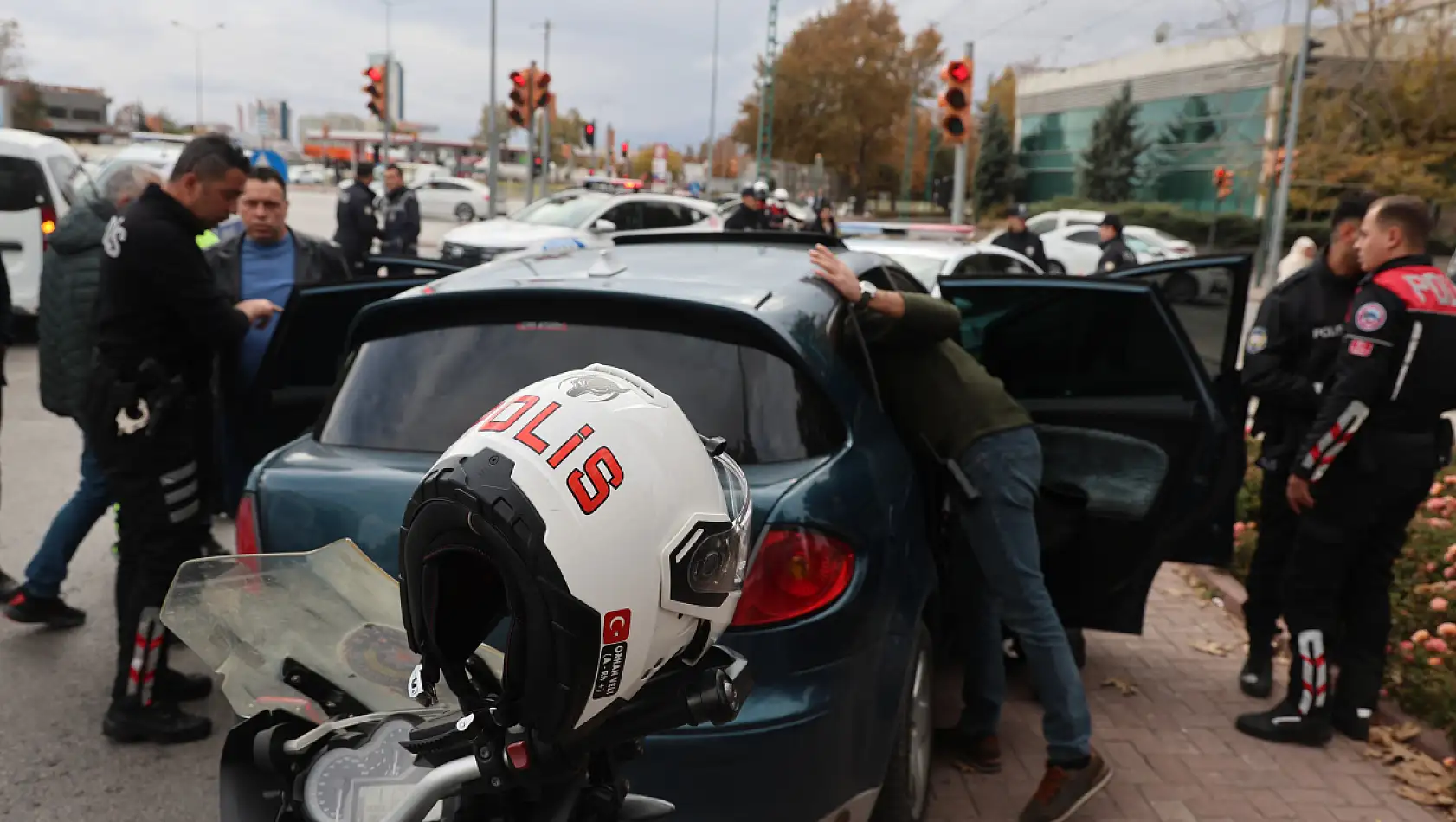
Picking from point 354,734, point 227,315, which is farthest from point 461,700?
point 227,315

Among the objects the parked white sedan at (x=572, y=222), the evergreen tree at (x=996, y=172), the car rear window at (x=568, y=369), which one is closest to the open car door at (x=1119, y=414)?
the car rear window at (x=568, y=369)

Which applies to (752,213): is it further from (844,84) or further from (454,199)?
(844,84)

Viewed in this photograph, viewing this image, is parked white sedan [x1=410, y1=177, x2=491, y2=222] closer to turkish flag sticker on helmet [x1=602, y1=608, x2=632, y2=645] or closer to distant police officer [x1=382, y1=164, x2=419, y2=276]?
distant police officer [x1=382, y1=164, x2=419, y2=276]

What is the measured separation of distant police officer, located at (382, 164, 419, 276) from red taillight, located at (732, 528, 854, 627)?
12817 mm

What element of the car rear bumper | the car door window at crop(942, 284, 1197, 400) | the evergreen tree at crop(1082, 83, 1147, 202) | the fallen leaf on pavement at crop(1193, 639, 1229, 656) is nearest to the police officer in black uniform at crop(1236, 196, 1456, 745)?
the car door window at crop(942, 284, 1197, 400)

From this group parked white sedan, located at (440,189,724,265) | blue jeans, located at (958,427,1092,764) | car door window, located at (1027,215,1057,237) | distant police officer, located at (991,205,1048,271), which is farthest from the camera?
car door window, located at (1027,215,1057,237)

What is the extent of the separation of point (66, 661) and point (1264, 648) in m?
4.85

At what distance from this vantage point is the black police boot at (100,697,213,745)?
3943 millimetres

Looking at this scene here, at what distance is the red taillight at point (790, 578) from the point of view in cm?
261

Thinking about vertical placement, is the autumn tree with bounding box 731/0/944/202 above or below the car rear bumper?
above

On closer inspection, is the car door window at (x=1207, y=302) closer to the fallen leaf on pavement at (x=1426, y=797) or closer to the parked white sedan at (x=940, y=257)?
the fallen leaf on pavement at (x=1426, y=797)

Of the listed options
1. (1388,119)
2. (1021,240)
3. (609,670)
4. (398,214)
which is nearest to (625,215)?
(398,214)

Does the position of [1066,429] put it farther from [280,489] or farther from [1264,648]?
[280,489]

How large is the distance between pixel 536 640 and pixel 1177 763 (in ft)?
11.9
